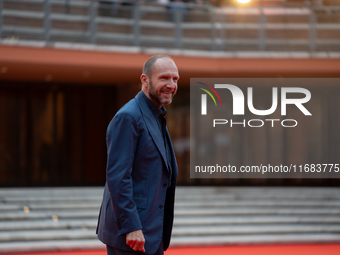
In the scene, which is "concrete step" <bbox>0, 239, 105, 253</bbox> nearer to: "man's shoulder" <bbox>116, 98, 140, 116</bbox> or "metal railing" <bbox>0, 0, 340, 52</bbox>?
"metal railing" <bbox>0, 0, 340, 52</bbox>

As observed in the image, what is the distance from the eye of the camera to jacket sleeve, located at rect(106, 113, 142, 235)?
81.9 inches

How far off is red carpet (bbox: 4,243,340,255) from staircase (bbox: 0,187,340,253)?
0.62ft

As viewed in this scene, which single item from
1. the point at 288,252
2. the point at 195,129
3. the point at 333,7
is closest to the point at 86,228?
the point at 288,252

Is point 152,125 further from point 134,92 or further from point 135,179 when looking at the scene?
point 134,92

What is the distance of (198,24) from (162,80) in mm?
8616

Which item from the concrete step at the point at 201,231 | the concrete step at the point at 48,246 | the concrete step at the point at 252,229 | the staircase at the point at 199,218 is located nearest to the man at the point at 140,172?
the concrete step at the point at 48,246

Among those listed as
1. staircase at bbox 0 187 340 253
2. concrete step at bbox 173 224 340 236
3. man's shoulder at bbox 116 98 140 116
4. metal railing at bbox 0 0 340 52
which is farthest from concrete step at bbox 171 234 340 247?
man's shoulder at bbox 116 98 140 116

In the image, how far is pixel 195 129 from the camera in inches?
475

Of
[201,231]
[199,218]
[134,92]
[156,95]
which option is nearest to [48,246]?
[201,231]

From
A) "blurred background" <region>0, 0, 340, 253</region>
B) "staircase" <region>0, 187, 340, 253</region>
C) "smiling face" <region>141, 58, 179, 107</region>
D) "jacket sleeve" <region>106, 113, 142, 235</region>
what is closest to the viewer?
"jacket sleeve" <region>106, 113, 142, 235</region>

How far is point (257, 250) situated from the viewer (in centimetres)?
755

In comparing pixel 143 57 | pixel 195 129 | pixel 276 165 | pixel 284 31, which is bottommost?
pixel 276 165

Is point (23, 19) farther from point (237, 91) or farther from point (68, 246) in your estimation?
point (237, 91)

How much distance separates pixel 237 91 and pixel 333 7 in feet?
10.8
